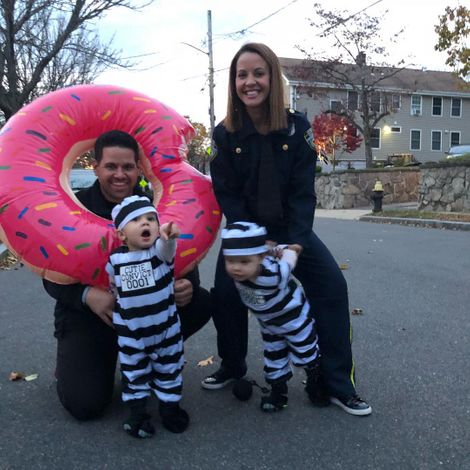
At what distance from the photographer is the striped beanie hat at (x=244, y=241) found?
2.43m

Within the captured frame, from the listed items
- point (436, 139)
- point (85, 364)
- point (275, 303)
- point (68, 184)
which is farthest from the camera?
point (436, 139)

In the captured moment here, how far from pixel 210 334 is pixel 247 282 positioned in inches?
71.1

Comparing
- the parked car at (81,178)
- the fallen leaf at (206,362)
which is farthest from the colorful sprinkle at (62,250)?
the parked car at (81,178)

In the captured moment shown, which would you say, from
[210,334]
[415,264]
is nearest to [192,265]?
[210,334]

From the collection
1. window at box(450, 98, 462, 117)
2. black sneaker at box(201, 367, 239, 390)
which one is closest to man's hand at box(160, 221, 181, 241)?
black sneaker at box(201, 367, 239, 390)

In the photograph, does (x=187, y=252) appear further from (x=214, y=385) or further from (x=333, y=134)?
(x=333, y=134)

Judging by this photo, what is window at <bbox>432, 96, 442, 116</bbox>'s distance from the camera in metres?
38.6

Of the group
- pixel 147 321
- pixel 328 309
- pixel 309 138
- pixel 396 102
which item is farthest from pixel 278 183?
pixel 396 102

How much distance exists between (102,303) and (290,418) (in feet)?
3.75

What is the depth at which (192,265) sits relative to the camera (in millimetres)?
2832

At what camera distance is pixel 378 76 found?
2619cm

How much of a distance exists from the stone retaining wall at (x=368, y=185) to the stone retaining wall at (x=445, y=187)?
402cm

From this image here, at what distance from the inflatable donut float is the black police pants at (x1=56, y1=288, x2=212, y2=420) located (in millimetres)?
318

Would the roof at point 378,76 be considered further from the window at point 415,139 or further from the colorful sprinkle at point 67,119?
the colorful sprinkle at point 67,119
